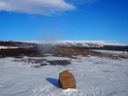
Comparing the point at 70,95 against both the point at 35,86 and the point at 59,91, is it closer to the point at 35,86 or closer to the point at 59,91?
the point at 59,91

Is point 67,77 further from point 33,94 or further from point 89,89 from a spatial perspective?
point 33,94

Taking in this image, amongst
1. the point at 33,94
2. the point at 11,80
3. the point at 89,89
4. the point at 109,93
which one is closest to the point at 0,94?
the point at 33,94

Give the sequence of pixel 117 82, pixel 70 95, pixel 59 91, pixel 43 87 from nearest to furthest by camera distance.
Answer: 1. pixel 70 95
2. pixel 59 91
3. pixel 43 87
4. pixel 117 82

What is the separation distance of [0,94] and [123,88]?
302 inches

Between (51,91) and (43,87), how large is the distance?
3.39 feet

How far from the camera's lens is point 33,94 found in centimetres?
1270

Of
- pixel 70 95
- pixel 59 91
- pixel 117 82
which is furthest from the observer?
pixel 117 82

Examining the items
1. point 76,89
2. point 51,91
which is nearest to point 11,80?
point 51,91

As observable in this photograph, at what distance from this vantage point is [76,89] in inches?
543

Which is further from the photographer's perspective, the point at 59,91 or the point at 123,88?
the point at 123,88

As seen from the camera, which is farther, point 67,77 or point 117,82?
point 117,82

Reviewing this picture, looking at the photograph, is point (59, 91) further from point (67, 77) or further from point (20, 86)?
point (20, 86)

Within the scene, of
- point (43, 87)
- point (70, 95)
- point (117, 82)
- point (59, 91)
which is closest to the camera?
point (70, 95)

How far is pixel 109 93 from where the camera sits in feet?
42.7
